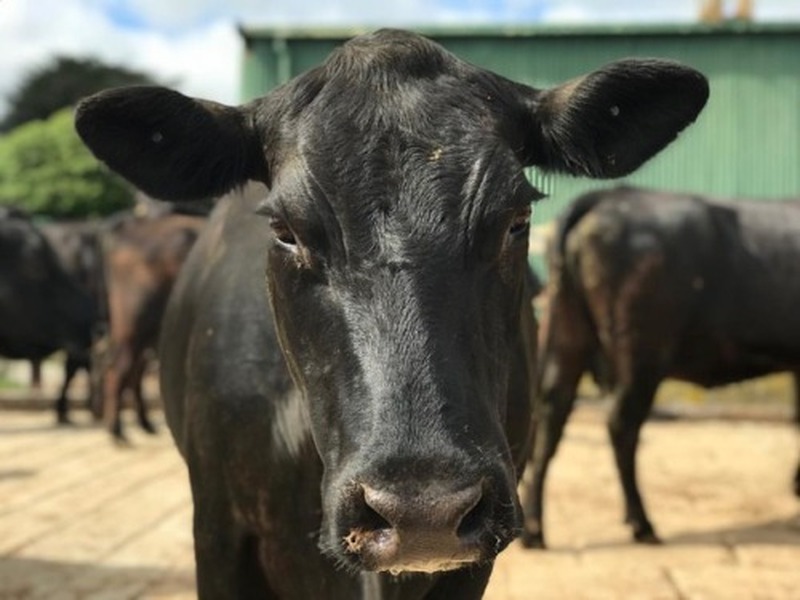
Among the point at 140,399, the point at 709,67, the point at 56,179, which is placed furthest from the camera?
the point at 56,179

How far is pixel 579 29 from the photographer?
1588 cm

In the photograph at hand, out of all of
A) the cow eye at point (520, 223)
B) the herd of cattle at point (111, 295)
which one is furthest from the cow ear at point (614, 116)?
the herd of cattle at point (111, 295)

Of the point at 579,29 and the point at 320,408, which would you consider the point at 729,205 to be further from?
the point at 579,29

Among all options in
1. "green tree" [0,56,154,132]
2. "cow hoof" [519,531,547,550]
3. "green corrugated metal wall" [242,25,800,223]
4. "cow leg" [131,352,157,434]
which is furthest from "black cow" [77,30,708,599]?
"green tree" [0,56,154,132]

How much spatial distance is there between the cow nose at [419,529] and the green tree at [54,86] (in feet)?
156

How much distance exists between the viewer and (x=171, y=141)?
8.68 ft

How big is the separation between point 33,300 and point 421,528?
8019 mm

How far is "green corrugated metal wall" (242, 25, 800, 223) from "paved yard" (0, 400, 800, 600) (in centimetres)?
686

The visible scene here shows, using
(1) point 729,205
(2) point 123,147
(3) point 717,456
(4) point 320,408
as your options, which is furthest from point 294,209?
(3) point 717,456

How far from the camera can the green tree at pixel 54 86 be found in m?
47.7

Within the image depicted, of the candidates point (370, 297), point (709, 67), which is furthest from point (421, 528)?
point (709, 67)

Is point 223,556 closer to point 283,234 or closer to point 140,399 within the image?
point 283,234

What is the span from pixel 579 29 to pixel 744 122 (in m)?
2.75

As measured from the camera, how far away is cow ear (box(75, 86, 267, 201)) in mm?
2605
